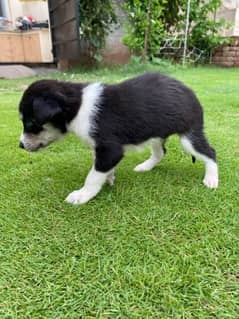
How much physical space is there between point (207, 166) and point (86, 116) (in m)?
0.97

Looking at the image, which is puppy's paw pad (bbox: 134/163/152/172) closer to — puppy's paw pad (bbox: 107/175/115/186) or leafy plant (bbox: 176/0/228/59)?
puppy's paw pad (bbox: 107/175/115/186)

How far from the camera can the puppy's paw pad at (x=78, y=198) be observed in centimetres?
205

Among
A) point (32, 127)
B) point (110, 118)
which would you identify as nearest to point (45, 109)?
point (32, 127)

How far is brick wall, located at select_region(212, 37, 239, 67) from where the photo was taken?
38.8 ft

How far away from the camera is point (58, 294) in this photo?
1.33m

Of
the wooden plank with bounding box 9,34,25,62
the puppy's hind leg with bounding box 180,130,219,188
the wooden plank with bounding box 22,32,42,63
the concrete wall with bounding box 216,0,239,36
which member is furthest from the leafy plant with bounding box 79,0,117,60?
the puppy's hind leg with bounding box 180,130,219,188

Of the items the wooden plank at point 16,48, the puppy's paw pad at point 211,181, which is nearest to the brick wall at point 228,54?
the wooden plank at point 16,48

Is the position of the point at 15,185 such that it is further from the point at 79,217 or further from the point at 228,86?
the point at 228,86

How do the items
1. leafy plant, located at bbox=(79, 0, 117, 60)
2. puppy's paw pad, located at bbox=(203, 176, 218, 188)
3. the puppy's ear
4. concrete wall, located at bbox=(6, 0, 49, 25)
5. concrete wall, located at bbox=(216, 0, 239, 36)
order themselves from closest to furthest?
the puppy's ear
puppy's paw pad, located at bbox=(203, 176, 218, 188)
leafy plant, located at bbox=(79, 0, 117, 60)
concrete wall, located at bbox=(6, 0, 49, 25)
concrete wall, located at bbox=(216, 0, 239, 36)

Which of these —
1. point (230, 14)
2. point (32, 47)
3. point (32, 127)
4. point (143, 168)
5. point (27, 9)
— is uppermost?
point (27, 9)

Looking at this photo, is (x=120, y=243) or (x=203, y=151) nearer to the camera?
(x=120, y=243)

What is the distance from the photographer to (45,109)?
1.92 metres

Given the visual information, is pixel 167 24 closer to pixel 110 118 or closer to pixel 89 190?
pixel 110 118

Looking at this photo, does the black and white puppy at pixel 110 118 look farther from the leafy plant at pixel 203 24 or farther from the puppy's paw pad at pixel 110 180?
the leafy plant at pixel 203 24
